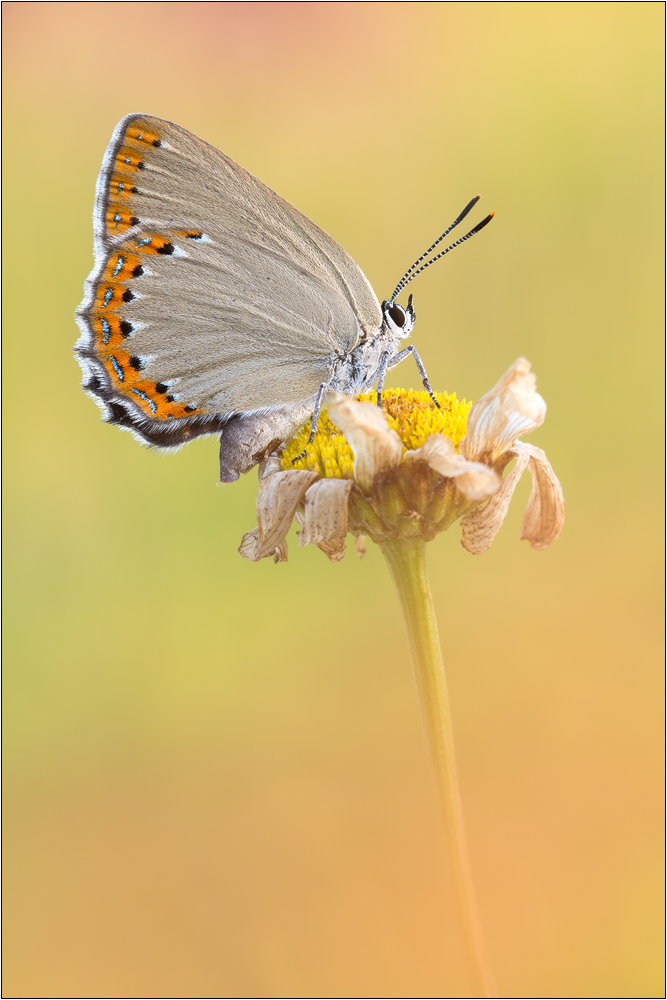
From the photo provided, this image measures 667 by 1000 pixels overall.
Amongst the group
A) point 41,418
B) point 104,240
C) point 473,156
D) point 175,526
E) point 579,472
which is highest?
point 473,156

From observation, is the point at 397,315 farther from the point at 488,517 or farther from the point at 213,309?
the point at 488,517

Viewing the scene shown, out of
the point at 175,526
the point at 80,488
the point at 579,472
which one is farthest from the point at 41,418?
the point at 579,472

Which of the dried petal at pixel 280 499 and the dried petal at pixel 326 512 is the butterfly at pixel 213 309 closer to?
the dried petal at pixel 280 499

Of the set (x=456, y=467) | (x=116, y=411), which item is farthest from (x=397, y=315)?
(x=116, y=411)

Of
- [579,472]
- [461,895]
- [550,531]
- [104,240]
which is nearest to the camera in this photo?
[461,895]

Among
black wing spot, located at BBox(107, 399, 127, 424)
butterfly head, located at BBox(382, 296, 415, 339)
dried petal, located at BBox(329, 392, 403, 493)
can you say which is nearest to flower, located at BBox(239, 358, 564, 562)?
dried petal, located at BBox(329, 392, 403, 493)

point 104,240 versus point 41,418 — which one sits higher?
point 104,240

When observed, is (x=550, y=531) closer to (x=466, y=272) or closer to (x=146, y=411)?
(x=146, y=411)

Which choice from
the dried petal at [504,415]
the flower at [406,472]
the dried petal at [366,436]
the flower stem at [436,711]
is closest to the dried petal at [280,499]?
the flower at [406,472]
